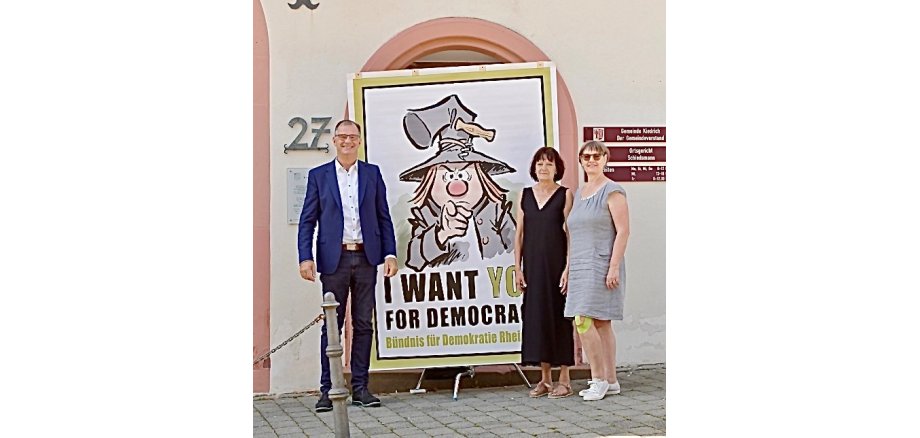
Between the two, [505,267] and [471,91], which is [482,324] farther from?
[471,91]

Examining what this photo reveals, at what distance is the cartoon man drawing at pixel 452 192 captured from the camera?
786 centimetres

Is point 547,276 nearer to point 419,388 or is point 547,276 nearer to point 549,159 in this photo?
point 549,159

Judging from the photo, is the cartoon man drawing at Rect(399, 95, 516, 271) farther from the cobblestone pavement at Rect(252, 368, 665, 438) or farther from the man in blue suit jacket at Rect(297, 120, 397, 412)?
the cobblestone pavement at Rect(252, 368, 665, 438)

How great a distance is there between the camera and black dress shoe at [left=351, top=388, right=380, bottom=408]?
7.37m

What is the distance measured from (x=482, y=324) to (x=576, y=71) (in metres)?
2.00

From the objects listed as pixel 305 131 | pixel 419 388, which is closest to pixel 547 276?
pixel 419 388

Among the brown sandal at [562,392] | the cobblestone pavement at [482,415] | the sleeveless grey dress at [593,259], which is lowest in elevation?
the cobblestone pavement at [482,415]

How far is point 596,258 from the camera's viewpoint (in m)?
7.34

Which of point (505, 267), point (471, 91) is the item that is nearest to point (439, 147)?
point (471, 91)

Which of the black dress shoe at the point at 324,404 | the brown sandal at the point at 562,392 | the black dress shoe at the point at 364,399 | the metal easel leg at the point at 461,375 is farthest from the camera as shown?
the metal easel leg at the point at 461,375

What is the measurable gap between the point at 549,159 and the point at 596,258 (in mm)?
730

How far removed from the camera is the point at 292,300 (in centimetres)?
814

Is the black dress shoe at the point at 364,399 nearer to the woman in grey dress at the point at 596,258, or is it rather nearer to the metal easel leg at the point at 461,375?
Answer: the metal easel leg at the point at 461,375

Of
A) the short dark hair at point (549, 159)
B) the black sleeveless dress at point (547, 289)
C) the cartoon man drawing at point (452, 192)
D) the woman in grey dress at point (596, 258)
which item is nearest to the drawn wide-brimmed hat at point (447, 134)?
the cartoon man drawing at point (452, 192)
